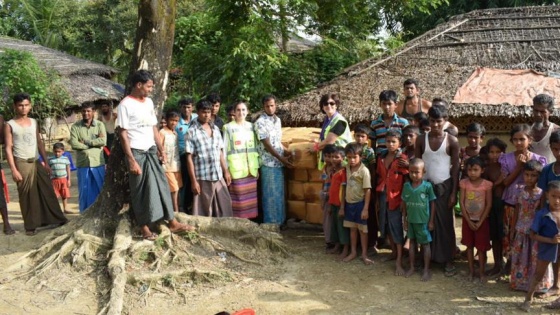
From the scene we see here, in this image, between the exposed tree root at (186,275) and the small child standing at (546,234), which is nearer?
the small child standing at (546,234)

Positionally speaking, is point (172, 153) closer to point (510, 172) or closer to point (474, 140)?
point (474, 140)

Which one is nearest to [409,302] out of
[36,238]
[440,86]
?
[36,238]

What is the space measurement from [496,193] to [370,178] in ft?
3.88

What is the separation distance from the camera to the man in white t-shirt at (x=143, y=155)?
520 cm

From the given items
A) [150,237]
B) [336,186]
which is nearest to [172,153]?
[150,237]

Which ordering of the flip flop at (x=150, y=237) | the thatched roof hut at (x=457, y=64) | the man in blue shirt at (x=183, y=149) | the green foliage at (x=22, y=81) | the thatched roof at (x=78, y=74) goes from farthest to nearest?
the thatched roof at (x=78, y=74), the green foliage at (x=22, y=81), the thatched roof hut at (x=457, y=64), the man in blue shirt at (x=183, y=149), the flip flop at (x=150, y=237)

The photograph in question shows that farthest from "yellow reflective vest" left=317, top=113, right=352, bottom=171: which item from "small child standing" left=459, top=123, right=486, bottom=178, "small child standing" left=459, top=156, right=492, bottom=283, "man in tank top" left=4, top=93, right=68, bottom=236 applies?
"man in tank top" left=4, top=93, right=68, bottom=236

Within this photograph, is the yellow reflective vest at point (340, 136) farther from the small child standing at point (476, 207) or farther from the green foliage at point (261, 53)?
the green foliage at point (261, 53)

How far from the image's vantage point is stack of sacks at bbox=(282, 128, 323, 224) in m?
6.44

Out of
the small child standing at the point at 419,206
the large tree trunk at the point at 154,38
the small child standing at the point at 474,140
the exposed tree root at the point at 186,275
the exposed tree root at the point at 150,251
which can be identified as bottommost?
the exposed tree root at the point at 186,275

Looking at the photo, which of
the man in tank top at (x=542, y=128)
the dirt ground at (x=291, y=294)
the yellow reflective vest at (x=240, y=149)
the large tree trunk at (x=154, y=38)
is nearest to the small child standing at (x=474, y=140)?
the man in tank top at (x=542, y=128)

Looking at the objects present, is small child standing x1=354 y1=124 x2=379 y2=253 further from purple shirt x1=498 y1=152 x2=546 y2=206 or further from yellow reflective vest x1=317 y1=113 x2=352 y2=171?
purple shirt x1=498 y1=152 x2=546 y2=206

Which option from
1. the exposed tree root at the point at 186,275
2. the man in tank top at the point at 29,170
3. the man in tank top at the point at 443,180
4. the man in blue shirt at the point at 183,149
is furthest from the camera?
the man in blue shirt at the point at 183,149

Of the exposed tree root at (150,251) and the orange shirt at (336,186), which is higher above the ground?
the orange shirt at (336,186)
